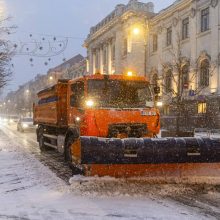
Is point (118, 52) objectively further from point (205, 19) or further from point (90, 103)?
point (90, 103)

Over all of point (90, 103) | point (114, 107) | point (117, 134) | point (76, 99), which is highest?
point (76, 99)

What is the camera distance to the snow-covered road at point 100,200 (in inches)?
273

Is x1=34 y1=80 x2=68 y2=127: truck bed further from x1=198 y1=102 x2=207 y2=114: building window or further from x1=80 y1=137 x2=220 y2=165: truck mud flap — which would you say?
x1=198 y1=102 x2=207 y2=114: building window

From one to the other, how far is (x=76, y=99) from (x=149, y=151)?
321cm

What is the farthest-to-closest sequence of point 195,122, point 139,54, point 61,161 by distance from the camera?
point 139,54, point 195,122, point 61,161

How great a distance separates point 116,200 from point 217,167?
2676mm

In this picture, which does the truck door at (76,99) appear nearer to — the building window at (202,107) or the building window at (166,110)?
the building window at (202,107)

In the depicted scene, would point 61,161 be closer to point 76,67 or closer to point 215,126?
point 215,126

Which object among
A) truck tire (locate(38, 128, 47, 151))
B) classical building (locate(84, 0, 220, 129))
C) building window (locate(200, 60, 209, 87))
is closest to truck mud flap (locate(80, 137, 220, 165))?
truck tire (locate(38, 128, 47, 151))

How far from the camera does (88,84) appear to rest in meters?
10.8

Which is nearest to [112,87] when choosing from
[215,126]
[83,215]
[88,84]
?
[88,84]

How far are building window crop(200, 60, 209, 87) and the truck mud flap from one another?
25.1 m

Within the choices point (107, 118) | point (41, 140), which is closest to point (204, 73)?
point (41, 140)

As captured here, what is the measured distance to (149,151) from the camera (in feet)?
29.1
